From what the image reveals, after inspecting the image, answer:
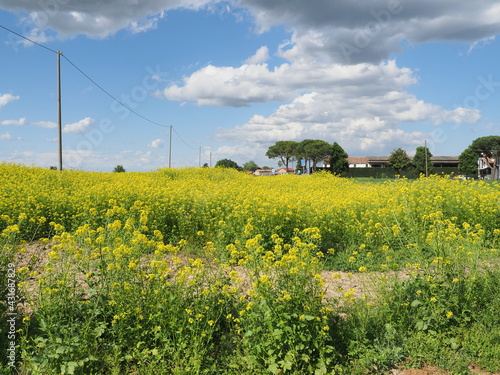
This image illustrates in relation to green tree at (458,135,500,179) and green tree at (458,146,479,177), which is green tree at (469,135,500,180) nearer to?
green tree at (458,135,500,179)

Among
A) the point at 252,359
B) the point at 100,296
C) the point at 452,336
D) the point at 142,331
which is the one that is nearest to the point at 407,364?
the point at 452,336

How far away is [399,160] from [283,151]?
82.3ft

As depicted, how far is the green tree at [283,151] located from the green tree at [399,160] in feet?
67.7

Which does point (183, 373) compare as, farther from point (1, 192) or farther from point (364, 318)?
point (1, 192)

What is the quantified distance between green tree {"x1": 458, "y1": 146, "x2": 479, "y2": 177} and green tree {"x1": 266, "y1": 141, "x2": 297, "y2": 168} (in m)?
31.1

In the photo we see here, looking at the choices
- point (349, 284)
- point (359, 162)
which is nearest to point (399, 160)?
point (359, 162)

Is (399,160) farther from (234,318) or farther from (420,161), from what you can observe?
(234,318)

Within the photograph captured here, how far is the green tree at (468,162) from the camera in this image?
63688mm

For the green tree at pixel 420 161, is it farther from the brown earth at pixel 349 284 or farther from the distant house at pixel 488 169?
the brown earth at pixel 349 284

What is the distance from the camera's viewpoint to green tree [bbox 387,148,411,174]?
66500 mm

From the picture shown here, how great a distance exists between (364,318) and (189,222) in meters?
4.63

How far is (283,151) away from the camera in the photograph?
83812 millimetres

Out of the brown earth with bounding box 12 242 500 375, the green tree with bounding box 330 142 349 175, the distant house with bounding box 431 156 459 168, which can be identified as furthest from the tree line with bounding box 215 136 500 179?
the brown earth with bounding box 12 242 500 375

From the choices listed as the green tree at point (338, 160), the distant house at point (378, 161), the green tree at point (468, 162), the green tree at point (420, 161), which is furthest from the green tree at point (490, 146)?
the green tree at point (338, 160)
